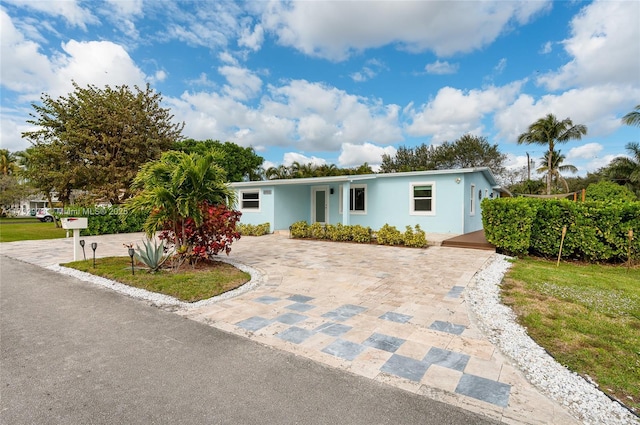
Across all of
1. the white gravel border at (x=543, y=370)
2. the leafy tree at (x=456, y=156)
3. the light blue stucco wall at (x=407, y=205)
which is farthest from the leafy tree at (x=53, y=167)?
the leafy tree at (x=456, y=156)

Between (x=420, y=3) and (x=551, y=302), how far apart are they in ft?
24.4

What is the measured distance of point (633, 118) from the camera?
55.2 feet

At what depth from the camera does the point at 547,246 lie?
824 centimetres

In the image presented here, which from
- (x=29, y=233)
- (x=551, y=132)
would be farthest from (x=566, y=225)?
(x=29, y=233)

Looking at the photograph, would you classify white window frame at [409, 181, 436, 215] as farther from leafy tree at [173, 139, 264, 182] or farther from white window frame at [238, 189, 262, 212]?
leafy tree at [173, 139, 264, 182]

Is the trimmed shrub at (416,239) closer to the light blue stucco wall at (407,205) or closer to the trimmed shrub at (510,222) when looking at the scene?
the trimmed shrub at (510,222)

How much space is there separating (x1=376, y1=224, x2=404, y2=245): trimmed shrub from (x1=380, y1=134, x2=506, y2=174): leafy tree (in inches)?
828

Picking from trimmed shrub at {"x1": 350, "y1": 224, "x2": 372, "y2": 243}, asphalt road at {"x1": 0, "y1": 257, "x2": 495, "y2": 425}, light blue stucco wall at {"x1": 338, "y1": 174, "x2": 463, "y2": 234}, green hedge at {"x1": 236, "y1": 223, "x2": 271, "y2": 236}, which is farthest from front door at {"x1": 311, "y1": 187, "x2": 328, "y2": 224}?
asphalt road at {"x1": 0, "y1": 257, "x2": 495, "y2": 425}

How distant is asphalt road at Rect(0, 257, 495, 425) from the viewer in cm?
211

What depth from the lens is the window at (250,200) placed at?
586 inches

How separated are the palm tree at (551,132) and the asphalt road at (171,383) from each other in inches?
1095

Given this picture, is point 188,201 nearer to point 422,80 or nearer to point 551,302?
point 551,302

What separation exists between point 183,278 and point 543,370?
17.5ft

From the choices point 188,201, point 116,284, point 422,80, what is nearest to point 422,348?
point 188,201
